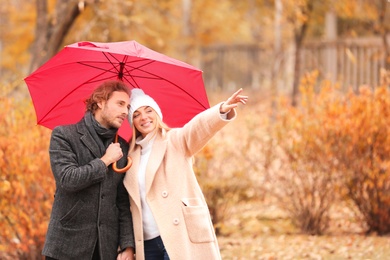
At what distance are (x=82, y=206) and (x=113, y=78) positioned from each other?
0.94m

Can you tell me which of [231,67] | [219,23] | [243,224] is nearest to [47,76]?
[243,224]

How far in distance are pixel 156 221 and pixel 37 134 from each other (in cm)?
294

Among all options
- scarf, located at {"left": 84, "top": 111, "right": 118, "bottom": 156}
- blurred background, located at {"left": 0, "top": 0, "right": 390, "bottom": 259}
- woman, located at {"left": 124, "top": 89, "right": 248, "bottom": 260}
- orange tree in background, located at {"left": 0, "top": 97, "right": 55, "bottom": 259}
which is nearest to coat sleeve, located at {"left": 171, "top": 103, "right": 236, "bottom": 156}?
woman, located at {"left": 124, "top": 89, "right": 248, "bottom": 260}

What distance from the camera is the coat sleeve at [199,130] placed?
4406 millimetres

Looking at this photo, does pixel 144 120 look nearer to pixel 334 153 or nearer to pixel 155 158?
pixel 155 158

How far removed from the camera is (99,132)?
14.6 ft

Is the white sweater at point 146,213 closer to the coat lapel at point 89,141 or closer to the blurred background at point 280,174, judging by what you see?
the coat lapel at point 89,141

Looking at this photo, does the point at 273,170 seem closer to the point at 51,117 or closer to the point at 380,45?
the point at 51,117

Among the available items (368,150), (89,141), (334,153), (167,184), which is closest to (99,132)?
(89,141)

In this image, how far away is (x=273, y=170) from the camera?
9023 millimetres

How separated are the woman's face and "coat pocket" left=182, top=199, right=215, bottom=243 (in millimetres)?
463

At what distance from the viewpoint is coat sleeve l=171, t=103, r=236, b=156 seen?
A: 441cm

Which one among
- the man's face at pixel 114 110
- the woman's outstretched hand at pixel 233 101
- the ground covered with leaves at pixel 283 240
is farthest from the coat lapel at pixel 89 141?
the ground covered with leaves at pixel 283 240

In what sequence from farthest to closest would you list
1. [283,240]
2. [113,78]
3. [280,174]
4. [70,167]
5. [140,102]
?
1. [280,174]
2. [283,240]
3. [113,78]
4. [140,102]
5. [70,167]
